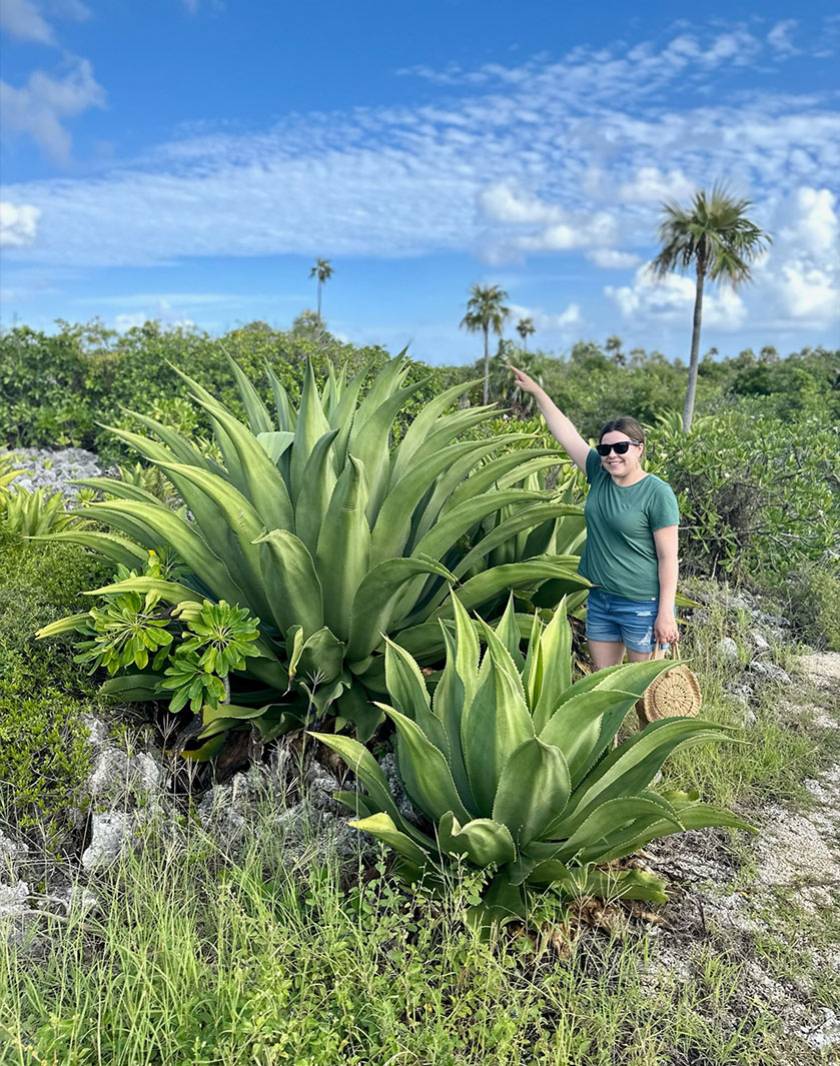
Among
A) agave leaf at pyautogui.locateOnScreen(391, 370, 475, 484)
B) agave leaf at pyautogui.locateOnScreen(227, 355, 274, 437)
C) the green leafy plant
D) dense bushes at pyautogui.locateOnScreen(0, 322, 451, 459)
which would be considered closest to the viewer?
agave leaf at pyautogui.locateOnScreen(391, 370, 475, 484)

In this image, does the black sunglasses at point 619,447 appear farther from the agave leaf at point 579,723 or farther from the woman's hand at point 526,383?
the agave leaf at point 579,723

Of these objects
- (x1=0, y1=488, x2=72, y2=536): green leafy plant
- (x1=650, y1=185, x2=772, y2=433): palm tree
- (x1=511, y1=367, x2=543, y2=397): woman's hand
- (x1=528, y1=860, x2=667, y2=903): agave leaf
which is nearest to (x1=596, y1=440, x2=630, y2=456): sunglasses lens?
(x1=511, y1=367, x2=543, y2=397): woman's hand

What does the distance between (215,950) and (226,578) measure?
61.9 inches

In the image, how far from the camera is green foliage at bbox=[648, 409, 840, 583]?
722cm

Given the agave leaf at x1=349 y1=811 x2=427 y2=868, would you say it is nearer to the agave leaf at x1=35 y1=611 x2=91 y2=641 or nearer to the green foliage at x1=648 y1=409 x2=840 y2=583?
the agave leaf at x1=35 y1=611 x2=91 y2=641

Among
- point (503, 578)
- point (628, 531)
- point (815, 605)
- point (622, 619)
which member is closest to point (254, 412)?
point (503, 578)

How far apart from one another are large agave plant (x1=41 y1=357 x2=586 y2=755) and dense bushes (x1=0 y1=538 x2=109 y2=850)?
285 millimetres

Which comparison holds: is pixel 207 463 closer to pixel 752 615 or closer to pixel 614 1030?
pixel 614 1030

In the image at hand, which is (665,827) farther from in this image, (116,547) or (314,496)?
(116,547)

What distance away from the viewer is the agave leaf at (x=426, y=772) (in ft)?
9.12

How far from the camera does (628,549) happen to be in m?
3.95

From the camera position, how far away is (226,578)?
12.7 ft

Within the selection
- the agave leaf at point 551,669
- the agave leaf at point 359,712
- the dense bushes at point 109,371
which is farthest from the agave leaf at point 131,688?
the dense bushes at point 109,371

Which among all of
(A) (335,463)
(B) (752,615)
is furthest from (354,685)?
(B) (752,615)
